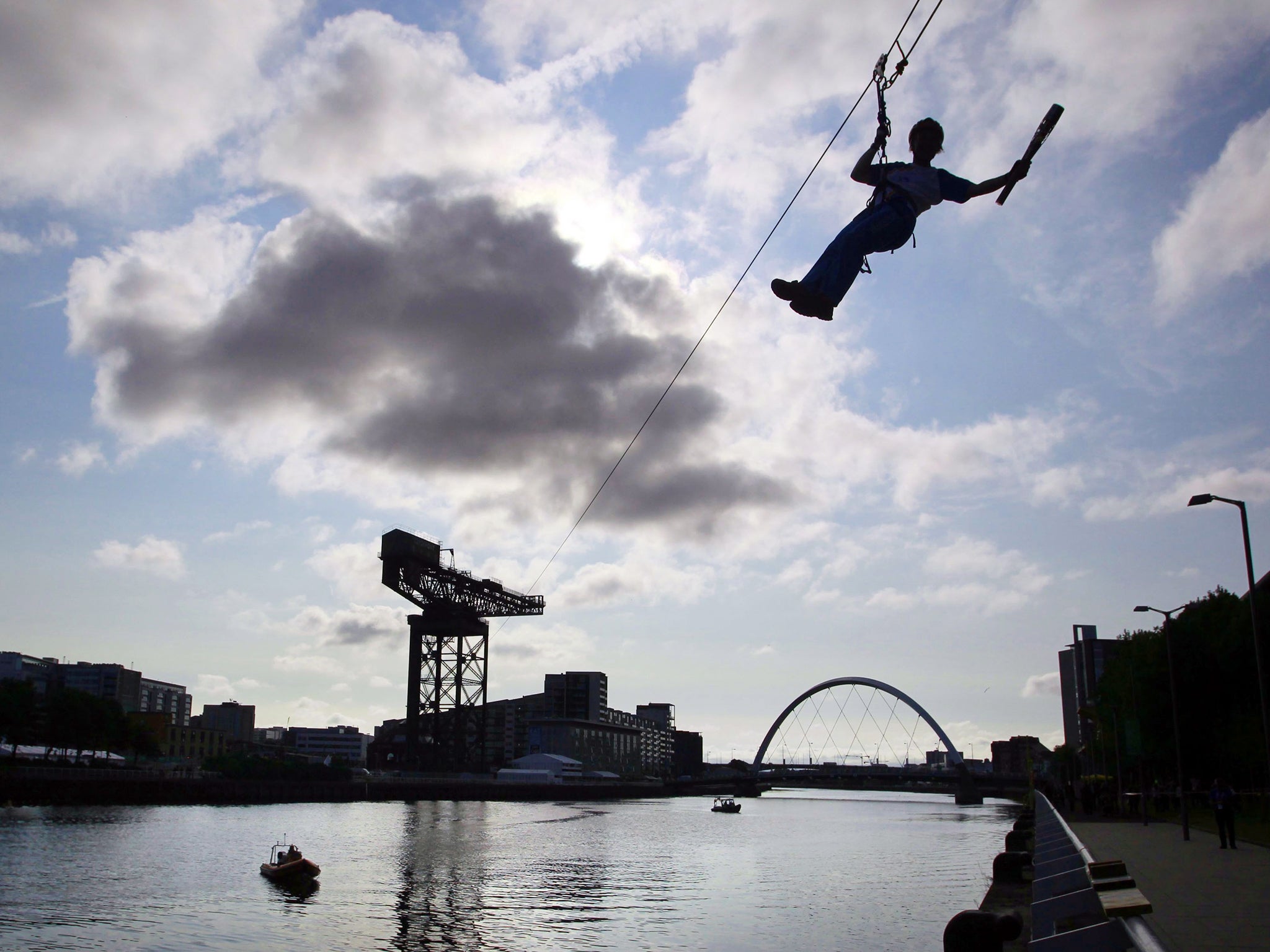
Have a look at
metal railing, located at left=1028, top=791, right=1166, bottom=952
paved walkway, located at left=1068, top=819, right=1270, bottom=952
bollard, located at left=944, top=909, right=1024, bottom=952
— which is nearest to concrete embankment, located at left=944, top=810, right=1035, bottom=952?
bollard, located at left=944, top=909, right=1024, bottom=952

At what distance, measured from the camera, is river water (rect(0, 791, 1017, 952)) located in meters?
32.6

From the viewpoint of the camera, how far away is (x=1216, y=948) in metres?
12.8

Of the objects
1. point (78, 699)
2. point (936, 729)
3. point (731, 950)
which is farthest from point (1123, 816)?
point (936, 729)

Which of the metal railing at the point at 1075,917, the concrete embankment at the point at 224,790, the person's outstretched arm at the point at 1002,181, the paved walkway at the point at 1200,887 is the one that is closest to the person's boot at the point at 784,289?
the person's outstretched arm at the point at 1002,181

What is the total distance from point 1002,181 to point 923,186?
811mm

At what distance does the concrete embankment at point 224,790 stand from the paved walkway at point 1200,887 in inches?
3167

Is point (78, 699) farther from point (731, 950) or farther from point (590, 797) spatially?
point (731, 950)

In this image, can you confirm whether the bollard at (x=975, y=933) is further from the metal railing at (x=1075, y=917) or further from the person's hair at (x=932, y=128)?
the person's hair at (x=932, y=128)

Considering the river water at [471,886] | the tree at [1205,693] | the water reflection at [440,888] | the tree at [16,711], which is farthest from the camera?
the tree at [16,711]

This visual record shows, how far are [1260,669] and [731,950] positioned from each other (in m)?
18.8

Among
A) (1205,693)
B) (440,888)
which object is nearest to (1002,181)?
(440,888)

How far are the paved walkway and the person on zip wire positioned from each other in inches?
326

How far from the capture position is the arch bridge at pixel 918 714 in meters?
157

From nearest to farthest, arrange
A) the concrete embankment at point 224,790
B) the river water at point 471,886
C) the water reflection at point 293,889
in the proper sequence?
the river water at point 471,886 → the water reflection at point 293,889 → the concrete embankment at point 224,790
